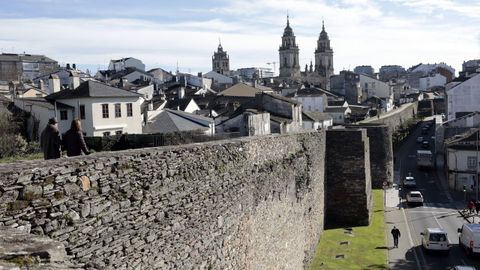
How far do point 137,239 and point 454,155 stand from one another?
145 ft

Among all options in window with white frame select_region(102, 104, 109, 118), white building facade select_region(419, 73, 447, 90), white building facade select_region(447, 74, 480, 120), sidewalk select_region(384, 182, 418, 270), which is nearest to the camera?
sidewalk select_region(384, 182, 418, 270)

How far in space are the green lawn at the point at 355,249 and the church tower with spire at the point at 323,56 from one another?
120629mm

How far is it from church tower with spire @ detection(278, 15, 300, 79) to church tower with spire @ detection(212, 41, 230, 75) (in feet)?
50.4

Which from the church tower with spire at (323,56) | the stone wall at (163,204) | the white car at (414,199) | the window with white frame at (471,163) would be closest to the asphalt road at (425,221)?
the white car at (414,199)

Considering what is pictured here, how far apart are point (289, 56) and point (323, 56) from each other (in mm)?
9562

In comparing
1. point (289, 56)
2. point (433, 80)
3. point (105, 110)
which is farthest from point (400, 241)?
point (433, 80)

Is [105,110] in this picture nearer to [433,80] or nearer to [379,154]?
[379,154]

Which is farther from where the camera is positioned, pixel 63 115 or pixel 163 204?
pixel 63 115

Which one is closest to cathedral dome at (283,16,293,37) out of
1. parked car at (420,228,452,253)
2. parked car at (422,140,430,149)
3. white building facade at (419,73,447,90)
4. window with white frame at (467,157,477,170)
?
white building facade at (419,73,447,90)

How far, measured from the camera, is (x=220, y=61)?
148750 mm

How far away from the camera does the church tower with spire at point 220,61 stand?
148125 mm

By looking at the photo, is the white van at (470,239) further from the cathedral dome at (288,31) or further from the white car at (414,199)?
the cathedral dome at (288,31)

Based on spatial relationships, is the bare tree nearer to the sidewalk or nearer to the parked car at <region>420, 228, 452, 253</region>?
the sidewalk

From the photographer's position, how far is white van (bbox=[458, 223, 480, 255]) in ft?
80.6
